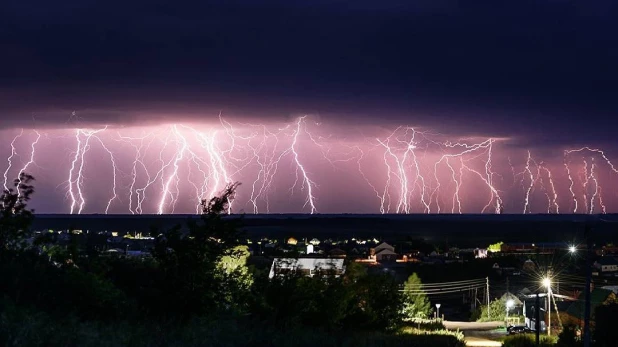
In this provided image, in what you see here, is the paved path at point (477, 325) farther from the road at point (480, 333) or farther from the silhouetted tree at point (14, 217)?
the silhouetted tree at point (14, 217)

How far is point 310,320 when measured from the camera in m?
23.3

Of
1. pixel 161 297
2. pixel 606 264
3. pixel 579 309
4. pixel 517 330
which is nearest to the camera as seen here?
pixel 161 297

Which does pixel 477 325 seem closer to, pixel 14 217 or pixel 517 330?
pixel 517 330

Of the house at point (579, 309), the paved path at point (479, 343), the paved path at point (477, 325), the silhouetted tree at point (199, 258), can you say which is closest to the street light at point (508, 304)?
the paved path at point (477, 325)

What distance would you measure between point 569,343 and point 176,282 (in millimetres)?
19161

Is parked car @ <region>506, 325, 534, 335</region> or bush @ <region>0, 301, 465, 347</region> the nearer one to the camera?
bush @ <region>0, 301, 465, 347</region>

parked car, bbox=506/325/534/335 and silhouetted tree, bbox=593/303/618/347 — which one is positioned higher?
silhouetted tree, bbox=593/303/618/347

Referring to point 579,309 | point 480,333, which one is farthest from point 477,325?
point 579,309

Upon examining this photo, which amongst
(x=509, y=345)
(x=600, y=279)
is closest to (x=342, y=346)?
(x=509, y=345)

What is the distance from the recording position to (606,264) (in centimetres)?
8794

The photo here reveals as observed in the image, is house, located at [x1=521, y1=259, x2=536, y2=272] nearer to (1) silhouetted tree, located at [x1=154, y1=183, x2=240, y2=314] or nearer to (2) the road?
(2) the road

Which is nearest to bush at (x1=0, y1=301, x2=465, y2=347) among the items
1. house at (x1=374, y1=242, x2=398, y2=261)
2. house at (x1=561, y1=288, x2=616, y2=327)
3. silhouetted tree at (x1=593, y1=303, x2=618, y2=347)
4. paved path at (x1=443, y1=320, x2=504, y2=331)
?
silhouetted tree at (x1=593, y1=303, x2=618, y2=347)

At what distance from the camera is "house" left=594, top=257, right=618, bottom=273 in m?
86.2

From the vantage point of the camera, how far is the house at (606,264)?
86.2 meters
